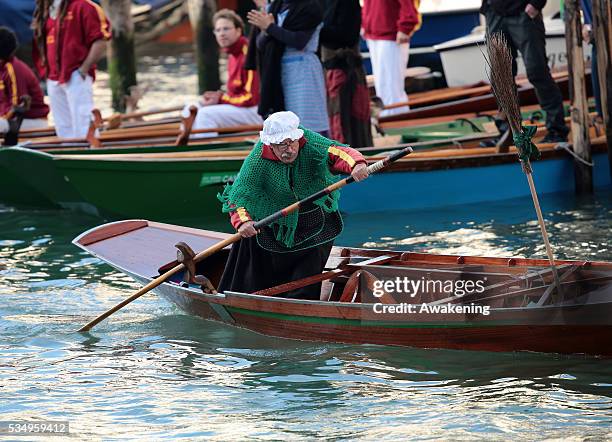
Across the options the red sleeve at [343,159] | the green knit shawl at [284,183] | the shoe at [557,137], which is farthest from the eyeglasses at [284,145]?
the shoe at [557,137]

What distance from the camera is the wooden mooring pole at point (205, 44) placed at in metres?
17.1

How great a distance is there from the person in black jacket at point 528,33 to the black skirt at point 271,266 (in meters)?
3.69

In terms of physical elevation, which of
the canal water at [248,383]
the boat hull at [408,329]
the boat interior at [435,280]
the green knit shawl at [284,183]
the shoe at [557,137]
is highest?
the green knit shawl at [284,183]

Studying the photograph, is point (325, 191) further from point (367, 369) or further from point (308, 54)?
point (308, 54)

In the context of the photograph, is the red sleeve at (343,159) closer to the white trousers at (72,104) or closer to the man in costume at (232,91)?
the man in costume at (232,91)

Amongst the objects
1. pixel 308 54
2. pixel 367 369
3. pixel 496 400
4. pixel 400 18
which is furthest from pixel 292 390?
pixel 400 18

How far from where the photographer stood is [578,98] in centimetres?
1048

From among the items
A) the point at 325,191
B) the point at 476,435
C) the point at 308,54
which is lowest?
the point at 476,435

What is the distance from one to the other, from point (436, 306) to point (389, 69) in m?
6.98

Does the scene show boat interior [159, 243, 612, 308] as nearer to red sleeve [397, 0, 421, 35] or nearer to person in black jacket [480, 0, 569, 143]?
person in black jacket [480, 0, 569, 143]

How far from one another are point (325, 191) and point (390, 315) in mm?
776

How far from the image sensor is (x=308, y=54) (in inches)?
407

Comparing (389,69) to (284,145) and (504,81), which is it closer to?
(284,145)

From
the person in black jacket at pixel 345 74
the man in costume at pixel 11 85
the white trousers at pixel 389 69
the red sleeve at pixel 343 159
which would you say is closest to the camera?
the red sleeve at pixel 343 159
